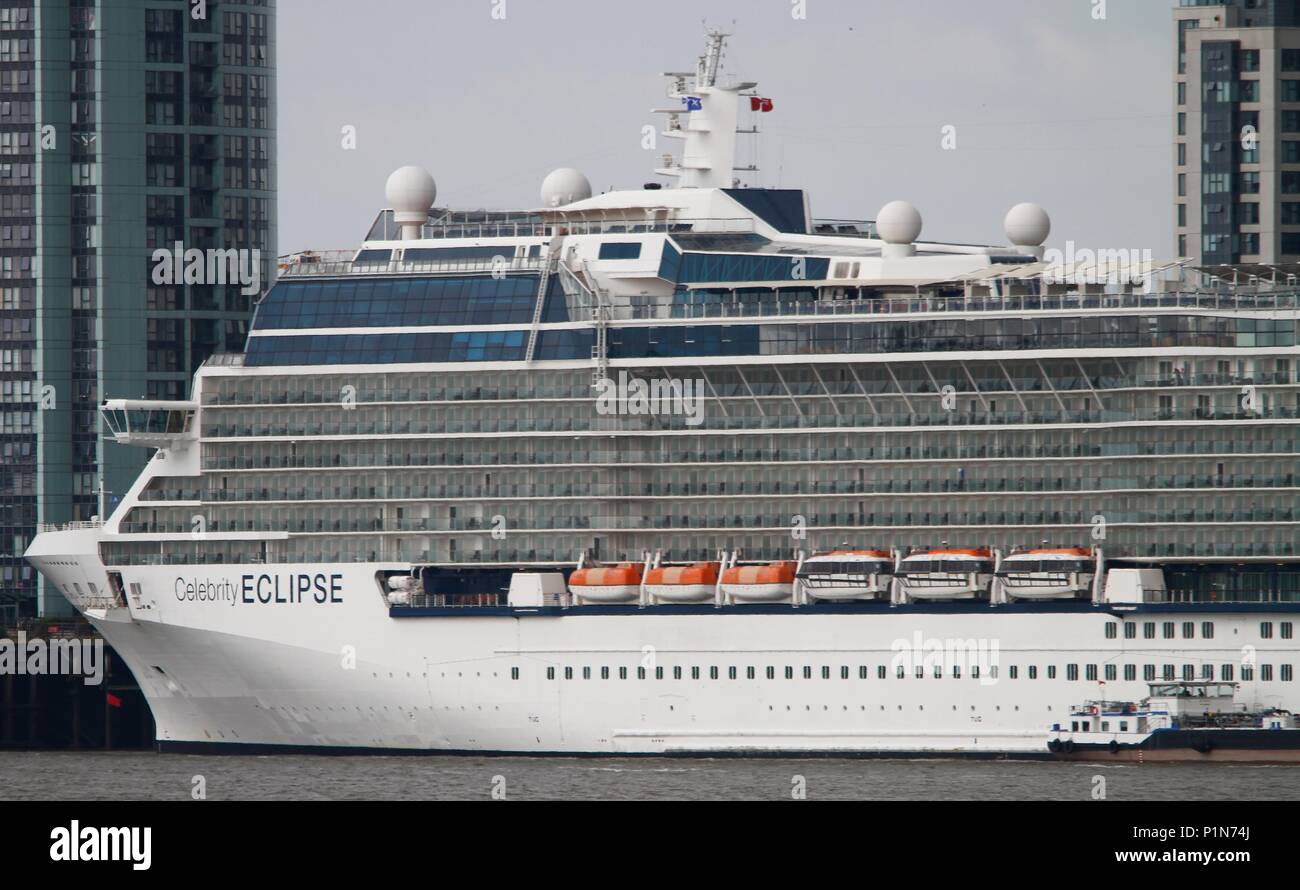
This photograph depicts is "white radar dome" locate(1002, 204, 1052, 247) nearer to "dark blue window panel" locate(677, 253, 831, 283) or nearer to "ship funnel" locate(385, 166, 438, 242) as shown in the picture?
"dark blue window panel" locate(677, 253, 831, 283)

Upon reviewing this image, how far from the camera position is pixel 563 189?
65.8 metres

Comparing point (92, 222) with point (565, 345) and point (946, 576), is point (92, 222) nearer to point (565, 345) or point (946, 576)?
point (565, 345)

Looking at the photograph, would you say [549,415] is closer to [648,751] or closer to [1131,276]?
[648,751]

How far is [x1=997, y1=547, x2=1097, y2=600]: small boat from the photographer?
181 feet

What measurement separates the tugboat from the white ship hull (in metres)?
0.64

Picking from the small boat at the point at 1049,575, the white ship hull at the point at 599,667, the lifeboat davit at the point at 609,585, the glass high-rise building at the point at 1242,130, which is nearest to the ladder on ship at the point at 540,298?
the lifeboat davit at the point at 609,585

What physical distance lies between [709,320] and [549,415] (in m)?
4.57

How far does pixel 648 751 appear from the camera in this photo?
185 ft

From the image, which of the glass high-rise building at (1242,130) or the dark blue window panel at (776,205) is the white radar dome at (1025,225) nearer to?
the dark blue window panel at (776,205)

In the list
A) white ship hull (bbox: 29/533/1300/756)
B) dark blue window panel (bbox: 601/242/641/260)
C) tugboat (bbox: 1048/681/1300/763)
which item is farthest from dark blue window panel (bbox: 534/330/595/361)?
tugboat (bbox: 1048/681/1300/763)

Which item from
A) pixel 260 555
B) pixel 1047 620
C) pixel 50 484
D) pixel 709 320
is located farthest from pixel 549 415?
pixel 50 484

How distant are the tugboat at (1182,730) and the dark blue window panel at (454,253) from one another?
19.0 meters

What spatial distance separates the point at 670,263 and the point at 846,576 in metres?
9.62

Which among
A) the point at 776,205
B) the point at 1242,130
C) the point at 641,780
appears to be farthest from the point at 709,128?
the point at 1242,130
